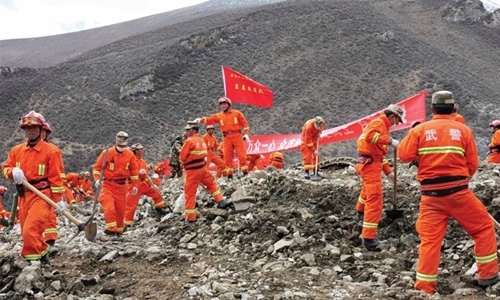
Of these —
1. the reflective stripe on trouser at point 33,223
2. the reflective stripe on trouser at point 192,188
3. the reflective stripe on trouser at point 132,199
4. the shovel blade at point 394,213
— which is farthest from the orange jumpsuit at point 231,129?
the reflective stripe on trouser at point 33,223

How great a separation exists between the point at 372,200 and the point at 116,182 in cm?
420

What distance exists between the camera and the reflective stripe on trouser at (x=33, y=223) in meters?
5.95

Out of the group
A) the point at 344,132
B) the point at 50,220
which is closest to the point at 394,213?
the point at 50,220

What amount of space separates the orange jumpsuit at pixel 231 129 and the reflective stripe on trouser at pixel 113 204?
3.06 m

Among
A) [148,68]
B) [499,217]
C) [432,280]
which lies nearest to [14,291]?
[432,280]

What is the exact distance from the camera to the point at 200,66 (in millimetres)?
46656

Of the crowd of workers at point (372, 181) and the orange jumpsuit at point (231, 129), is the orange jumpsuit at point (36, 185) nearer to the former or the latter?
the crowd of workers at point (372, 181)

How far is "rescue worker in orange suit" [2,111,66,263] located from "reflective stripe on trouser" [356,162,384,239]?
3.63 meters

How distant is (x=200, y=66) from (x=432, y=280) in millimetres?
43103

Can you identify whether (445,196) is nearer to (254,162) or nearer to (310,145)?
(310,145)

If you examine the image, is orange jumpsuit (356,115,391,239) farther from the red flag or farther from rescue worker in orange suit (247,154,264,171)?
rescue worker in orange suit (247,154,264,171)

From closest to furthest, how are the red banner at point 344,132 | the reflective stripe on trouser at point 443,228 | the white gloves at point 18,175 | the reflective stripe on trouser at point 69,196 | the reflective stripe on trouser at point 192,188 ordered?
the reflective stripe on trouser at point 443,228, the white gloves at point 18,175, the reflective stripe on trouser at point 192,188, the red banner at point 344,132, the reflective stripe on trouser at point 69,196

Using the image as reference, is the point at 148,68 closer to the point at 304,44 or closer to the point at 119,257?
the point at 304,44

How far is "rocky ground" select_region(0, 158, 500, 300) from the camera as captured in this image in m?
5.40
